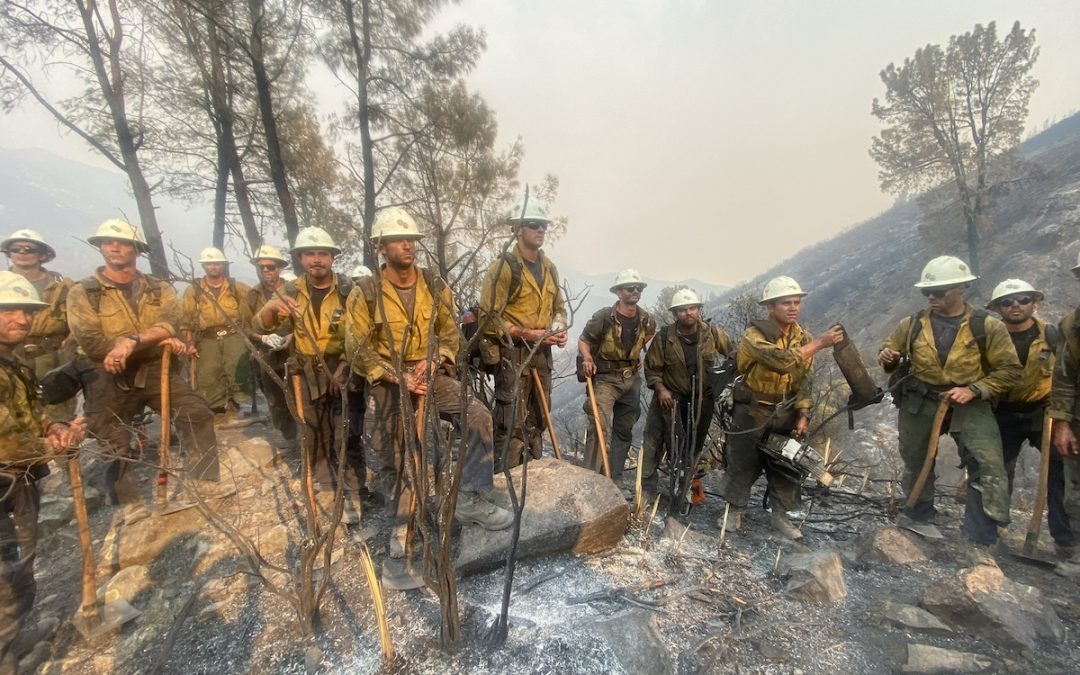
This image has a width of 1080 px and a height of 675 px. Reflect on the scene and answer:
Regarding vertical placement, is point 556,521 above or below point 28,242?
below

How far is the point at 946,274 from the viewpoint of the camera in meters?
3.97

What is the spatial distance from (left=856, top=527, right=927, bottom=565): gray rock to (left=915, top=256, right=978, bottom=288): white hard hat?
2.08 meters

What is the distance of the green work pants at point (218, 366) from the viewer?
20.4 feet

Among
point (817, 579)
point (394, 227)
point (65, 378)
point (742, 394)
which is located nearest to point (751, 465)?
point (742, 394)

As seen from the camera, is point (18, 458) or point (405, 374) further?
point (405, 374)

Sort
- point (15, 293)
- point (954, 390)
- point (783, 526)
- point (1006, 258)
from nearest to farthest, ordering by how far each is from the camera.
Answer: point (15, 293), point (954, 390), point (783, 526), point (1006, 258)

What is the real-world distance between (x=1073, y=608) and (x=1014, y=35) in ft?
80.2

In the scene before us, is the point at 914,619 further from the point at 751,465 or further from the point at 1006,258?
the point at 1006,258

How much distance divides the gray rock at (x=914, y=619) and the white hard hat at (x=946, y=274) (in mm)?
2616

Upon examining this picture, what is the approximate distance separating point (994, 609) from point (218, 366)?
796cm

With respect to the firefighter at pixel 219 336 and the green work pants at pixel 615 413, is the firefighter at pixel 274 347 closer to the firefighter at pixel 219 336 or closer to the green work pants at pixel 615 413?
the firefighter at pixel 219 336

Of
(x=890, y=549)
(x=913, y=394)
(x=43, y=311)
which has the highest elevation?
(x=43, y=311)

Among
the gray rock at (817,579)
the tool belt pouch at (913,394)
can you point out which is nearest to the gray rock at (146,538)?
the gray rock at (817,579)

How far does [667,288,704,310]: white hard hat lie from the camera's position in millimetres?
4789
